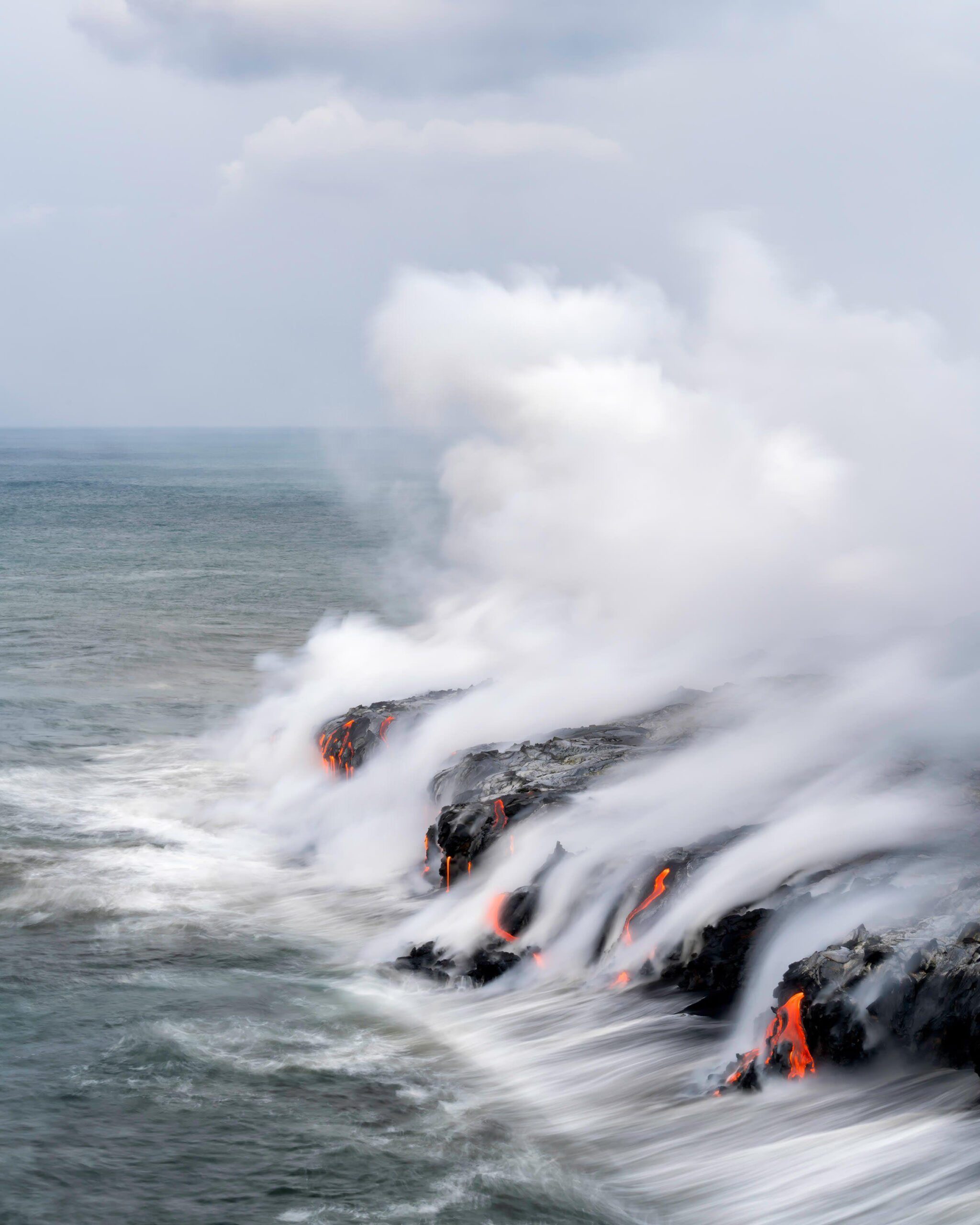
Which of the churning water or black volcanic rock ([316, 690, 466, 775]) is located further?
black volcanic rock ([316, 690, 466, 775])

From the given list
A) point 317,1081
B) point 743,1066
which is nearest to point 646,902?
point 743,1066

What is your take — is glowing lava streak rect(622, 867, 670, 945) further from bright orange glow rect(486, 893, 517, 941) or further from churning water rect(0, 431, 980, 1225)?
bright orange glow rect(486, 893, 517, 941)

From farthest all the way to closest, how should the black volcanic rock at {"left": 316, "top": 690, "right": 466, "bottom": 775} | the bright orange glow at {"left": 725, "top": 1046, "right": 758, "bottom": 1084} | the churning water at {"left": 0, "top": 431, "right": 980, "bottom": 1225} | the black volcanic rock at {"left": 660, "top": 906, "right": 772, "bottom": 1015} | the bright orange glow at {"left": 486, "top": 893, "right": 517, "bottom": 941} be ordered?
the black volcanic rock at {"left": 316, "top": 690, "right": 466, "bottom": 775}
the bright orange glow at {"left": 486, "top": 893, "right": 517, "bottom": 941}
the black volcanic rock at {"left": 660, "top": 906, "right": 772, "bottom": 1015}
the bright orange glow at {"left": 725, "top": 1046, "right": 758, "bottom": 1084}
the churning water at {"left": 0, "top": 431, "right": 980, "bottom": 1225}

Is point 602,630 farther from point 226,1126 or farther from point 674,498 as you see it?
point 226,1126

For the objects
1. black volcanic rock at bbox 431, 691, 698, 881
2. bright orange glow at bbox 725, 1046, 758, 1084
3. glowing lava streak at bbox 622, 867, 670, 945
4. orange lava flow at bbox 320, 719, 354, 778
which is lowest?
bright orange glow at bbox 725, 1046, 758, 1084

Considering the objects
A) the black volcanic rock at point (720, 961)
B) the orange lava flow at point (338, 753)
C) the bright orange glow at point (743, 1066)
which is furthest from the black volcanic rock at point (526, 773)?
the bright orange glow at point (743, 1066)

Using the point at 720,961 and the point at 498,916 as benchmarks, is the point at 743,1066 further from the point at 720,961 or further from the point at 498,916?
the point at 498,916

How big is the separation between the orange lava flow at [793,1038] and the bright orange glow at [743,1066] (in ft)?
0.63

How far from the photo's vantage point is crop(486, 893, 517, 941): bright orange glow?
69.1 ft

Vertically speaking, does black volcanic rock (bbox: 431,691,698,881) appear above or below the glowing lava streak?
above

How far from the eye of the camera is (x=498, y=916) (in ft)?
70.2

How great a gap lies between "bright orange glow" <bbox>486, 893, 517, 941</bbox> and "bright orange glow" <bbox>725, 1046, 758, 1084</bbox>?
510cm

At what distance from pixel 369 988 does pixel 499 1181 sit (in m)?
5.65

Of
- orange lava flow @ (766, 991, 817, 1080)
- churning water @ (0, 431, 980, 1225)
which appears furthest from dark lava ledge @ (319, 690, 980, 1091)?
churning water @ (0, 431, 980, 1225)
